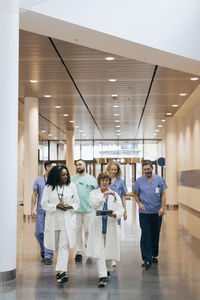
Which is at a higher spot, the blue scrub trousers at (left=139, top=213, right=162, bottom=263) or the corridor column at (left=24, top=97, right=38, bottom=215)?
the corridor column at (left=24, top=97, right=38, bottom=215)

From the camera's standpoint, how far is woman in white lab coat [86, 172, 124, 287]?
643 cm

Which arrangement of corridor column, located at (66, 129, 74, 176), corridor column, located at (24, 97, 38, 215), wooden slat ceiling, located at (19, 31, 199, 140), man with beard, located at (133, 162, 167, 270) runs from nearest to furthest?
man with beard, located at (133, 162, 167, 270) → wooden slat ceiling, located at (19, 31, 199, 140) → corridor column, located at (24, 97, 38, 215) → corridor column, located at (66, 129, 74, 176)

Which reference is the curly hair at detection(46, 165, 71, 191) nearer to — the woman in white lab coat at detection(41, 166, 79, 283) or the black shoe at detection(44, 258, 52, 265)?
the woman in white lab coat at detection(41, 166, 79, 283)

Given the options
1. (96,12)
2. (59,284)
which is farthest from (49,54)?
(59,284)

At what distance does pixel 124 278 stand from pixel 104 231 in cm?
78

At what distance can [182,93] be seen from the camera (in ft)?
53.4

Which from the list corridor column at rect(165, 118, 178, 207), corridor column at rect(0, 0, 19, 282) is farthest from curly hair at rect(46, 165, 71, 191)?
corridor column at rect(165, 118, 178, 207)

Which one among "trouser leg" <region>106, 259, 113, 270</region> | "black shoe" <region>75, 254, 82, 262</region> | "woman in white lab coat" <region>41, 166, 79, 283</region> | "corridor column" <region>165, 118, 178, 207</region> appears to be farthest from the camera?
"corridor column" <region>165, 118, 178, 207</region>

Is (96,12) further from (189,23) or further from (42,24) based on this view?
(189,23)

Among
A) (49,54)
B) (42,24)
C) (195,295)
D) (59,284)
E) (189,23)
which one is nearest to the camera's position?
(195,295)

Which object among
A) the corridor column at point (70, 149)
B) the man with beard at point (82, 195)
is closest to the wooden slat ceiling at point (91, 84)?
the man with beard at point (82, 195)

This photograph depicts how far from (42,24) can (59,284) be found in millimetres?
4256

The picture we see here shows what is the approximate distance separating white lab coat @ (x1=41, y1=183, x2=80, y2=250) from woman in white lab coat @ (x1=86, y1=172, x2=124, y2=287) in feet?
1.13

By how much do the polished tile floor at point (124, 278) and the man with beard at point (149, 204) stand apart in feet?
1.67
